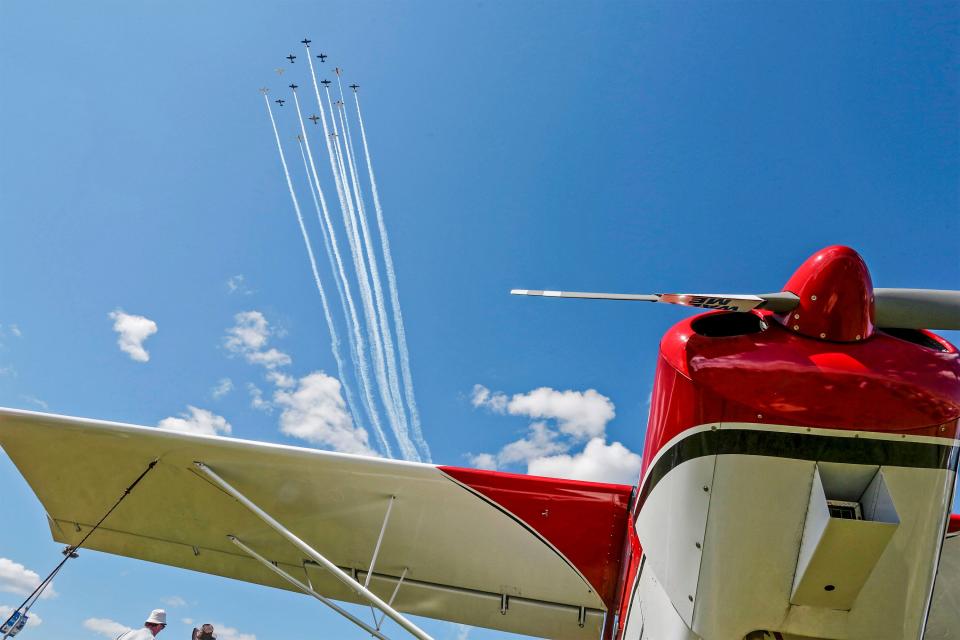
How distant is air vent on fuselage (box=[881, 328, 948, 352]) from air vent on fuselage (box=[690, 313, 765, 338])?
83cm

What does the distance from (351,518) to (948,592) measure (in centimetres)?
627

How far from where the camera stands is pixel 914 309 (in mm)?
3674

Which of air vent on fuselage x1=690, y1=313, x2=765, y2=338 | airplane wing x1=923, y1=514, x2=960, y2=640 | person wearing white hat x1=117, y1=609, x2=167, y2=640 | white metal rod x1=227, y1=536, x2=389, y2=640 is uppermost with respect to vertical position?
air vent on fuselage x1=690, y1=313, x2=765, y2=338

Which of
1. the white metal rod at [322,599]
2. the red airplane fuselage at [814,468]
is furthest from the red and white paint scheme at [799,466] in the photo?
the white metal rod at [322,599]

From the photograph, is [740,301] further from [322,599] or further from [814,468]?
[322,599]

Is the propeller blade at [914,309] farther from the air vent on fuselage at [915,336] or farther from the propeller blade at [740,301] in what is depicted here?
the propeller blade at [740,301]

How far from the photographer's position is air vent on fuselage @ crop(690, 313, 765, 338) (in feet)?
12.2

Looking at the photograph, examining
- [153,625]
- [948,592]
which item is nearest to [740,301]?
[948,592]

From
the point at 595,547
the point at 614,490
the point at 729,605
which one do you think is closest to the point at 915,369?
the point at 729,605

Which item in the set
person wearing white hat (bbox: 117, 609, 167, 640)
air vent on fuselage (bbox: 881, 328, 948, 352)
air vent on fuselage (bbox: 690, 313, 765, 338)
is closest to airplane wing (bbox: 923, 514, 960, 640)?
air vent on fuselage (bbox: 881, 328, 948, 352)

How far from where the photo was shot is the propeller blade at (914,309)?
365 cm

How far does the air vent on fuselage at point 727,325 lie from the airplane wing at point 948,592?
11.2 ft

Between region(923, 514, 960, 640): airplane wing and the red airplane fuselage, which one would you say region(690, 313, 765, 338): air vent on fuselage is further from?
region(923, 514, 960, 640): airplane wing

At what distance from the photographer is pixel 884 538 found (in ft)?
10.5
